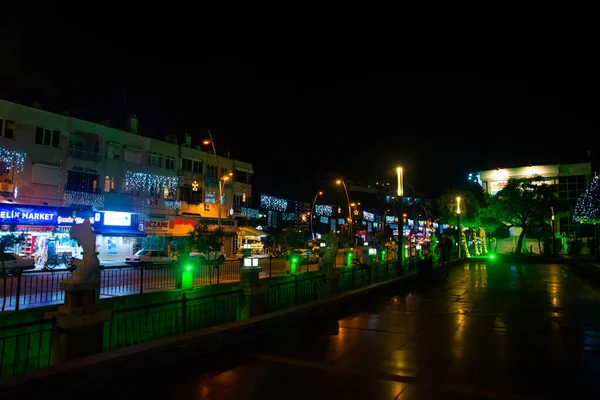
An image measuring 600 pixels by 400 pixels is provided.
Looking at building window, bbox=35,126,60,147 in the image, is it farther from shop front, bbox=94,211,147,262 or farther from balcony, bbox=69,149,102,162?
shop front, bbox=94,211,147,262

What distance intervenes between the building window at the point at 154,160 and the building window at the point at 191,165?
2.68m

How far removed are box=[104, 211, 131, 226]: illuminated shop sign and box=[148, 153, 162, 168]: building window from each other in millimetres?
5031

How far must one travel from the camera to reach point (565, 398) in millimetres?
5574

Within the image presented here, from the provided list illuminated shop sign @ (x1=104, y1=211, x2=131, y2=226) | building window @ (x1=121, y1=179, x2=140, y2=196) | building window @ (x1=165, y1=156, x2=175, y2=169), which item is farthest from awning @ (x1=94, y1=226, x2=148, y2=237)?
building window @ (x1=165, y1=156, x2=175, y2=169)

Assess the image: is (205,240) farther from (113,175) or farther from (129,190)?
(113,175)

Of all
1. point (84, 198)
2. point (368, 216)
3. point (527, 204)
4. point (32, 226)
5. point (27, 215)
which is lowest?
point (32, 226)

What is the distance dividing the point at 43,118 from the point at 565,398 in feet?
106

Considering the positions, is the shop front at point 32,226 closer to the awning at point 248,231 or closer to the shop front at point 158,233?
the shop front at point 158,233

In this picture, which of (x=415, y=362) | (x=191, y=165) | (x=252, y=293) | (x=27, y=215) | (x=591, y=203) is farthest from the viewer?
(x=191, y=165)

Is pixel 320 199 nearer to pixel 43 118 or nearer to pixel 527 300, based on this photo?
pixel 43 118

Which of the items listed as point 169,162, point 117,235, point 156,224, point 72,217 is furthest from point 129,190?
point 72,217

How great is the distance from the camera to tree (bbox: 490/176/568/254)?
35.9 metres

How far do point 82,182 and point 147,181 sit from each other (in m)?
5.68

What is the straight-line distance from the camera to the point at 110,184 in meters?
34.0
